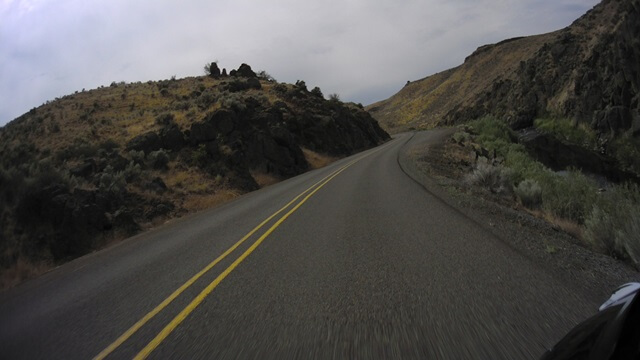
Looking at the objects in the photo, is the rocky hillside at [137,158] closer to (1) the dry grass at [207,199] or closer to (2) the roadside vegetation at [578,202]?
(1) the dry grass at [207,199]

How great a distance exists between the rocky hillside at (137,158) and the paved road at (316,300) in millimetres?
5039

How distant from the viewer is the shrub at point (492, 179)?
38.5 feet

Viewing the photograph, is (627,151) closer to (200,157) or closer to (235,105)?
(200,157)

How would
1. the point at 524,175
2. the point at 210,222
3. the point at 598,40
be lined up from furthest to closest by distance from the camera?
the point at 598,40, the point at 524,175, the point at 210,222

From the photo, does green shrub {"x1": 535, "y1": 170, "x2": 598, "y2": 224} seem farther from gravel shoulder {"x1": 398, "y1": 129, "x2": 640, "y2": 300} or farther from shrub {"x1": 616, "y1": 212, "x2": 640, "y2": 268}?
shrub {"x1": 616, "y1": 212, "x2": 640, "y2": 268}

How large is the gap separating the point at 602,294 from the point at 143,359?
453cm

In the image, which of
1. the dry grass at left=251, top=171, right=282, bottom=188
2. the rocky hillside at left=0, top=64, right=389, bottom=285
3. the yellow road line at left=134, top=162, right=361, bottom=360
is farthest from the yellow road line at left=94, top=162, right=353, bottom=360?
the dry grass at left=251, top=171, right=282, bottom=188

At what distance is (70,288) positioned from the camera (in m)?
6.83

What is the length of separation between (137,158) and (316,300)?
21.2 metres

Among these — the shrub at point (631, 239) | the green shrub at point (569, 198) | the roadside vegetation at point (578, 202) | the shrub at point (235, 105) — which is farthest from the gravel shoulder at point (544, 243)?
the shrub at point (235, 105)

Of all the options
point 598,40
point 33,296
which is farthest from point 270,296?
point 598,40

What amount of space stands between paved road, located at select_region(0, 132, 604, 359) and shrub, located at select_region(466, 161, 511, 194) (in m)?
4.27

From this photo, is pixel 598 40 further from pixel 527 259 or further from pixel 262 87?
pixel 527 259

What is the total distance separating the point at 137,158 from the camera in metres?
22.8
